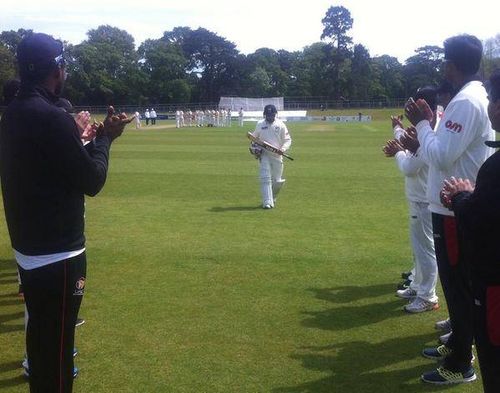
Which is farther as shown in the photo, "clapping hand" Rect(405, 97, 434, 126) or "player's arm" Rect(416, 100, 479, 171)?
"clapping hand" Rect(405, 97, 434, 126)

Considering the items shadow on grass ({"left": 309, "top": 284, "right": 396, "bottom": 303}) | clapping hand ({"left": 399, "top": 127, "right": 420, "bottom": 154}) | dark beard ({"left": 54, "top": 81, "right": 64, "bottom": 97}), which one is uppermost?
dark beard ({"left": 54, "top": 81, "right": 64, "bottom": 97})

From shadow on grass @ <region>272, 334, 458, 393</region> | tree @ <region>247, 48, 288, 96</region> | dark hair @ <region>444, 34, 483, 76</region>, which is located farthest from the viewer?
tree @ <region>247, 48, 288, 96</region>

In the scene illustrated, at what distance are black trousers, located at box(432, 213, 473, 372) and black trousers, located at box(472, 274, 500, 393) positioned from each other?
57.5 inches

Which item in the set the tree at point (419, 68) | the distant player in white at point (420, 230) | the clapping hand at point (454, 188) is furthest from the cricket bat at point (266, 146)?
the tree at point (419, 68)

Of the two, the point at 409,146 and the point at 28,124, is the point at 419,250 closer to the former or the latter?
the point at 409,146

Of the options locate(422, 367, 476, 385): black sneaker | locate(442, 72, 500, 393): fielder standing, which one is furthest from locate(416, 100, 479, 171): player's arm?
locate(422, 367, 476, 385): black sneaker

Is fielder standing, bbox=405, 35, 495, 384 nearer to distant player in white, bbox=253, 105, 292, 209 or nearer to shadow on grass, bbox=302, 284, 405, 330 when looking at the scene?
shadow on grass, bbox=302, 284, 405, 330

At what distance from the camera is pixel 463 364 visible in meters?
5.04

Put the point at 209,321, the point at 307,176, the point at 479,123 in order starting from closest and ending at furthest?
the point at 479,123 → the point at 209,321 → the point at 307,176

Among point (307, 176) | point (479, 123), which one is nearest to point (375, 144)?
point (307, 176)

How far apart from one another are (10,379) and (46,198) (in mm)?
2434

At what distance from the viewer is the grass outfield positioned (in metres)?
5.24

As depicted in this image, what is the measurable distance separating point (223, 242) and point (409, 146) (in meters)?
5.35

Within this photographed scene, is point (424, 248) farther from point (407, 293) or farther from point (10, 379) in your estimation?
point (10, 379)
